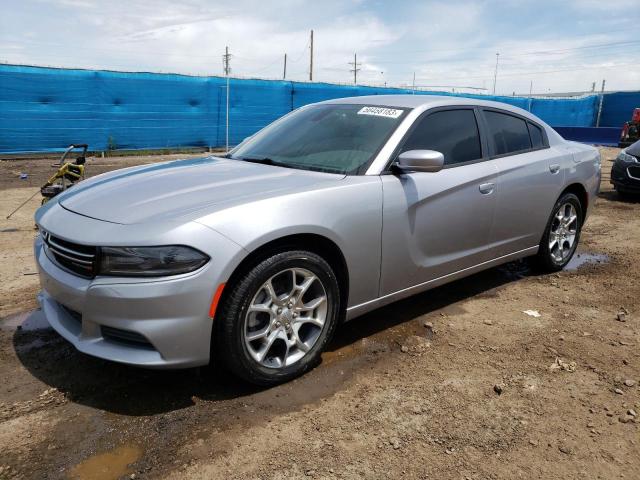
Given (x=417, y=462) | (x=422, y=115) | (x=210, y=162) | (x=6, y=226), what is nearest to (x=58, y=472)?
(x=417, y=462)

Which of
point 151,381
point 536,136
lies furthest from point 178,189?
point 536,136

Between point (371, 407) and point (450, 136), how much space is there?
2.07 meters

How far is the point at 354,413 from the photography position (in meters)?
2.68

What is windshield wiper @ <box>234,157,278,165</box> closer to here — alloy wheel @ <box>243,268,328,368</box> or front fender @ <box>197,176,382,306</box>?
front fender @ <box>197,176,382,306</box>

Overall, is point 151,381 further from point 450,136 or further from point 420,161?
point 450,136

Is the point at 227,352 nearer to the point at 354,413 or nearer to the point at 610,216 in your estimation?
the point at 354,413

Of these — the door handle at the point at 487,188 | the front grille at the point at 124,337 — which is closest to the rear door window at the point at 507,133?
the door handle at the point at 487,188

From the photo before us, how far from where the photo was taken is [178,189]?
2959 mm

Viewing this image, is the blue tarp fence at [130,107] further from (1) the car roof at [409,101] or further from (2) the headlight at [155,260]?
(2) the headlight at [155,260]

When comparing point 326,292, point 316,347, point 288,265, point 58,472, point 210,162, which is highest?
point 210,162

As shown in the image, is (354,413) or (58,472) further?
(354,413)

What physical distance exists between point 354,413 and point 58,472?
135cm

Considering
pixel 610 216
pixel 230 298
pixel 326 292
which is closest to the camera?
pixel 230 298

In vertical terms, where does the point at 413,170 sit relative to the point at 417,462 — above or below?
above
